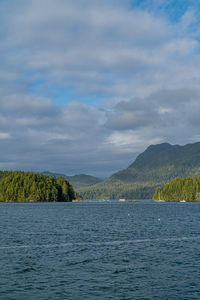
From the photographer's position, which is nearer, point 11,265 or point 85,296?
point 85,296

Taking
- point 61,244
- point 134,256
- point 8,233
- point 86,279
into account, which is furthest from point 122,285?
point 8,233

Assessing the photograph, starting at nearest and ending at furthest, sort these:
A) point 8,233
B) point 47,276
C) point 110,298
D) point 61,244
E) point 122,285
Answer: point 110,298, point 122,285, point 47,276, point 61,244, point 8,233

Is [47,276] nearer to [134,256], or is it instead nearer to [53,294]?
[53,294]

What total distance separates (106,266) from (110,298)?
14060mm

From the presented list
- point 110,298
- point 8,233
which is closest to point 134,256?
point 110,298

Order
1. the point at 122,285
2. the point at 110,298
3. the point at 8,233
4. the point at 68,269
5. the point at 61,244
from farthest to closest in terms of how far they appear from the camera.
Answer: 1. the point at 8,233
2. the point at 61,244
3. the point at 68,269
4. the point at 122,285
5. the point at 110,298

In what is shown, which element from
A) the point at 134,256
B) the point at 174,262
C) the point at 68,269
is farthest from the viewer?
the point at 134,256

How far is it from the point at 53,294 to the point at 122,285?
324 inches

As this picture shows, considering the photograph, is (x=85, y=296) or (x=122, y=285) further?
(x=122, y=285)

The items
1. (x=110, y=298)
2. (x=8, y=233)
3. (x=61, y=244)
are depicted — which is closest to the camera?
(x=110, y=298)

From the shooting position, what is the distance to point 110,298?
3388 centimetres

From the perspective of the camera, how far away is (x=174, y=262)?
51.0 m

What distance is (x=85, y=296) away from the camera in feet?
113

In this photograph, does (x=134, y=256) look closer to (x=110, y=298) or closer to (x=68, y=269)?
(x=68, y=269)
